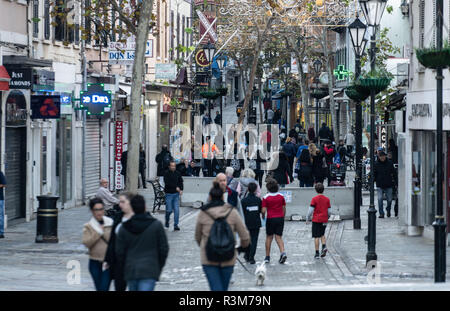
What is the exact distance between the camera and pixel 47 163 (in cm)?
3038

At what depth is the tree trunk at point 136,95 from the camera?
2472cm

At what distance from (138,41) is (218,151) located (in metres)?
17.7

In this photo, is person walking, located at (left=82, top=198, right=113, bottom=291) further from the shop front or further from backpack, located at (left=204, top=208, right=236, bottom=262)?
the shop front

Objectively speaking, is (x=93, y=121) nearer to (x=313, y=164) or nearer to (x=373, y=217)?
(x=313, y=164)

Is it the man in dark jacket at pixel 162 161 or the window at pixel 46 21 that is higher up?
the window at pixel 46 21

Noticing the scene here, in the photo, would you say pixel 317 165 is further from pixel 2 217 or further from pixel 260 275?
pixel 260 275

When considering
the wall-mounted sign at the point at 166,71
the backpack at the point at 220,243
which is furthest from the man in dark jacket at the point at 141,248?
the wall-mounted sign at the point at 166,71

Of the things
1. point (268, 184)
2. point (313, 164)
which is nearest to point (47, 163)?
point (313, 164)

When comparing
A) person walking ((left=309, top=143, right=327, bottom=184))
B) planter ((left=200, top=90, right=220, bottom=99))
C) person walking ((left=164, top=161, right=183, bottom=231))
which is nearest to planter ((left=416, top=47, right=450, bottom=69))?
person walking ((left=164, top=161, right=183, bottom=231))

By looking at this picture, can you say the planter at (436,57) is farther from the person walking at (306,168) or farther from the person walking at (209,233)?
the person walking at (306,168)

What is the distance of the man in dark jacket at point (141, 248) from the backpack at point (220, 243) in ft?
3.33

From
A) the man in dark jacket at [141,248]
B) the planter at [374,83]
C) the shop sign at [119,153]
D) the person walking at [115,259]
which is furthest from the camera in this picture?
the shop sign at [119,153]

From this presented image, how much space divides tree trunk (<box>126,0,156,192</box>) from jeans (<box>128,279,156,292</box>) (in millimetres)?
13675

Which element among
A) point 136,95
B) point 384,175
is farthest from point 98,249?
point 384,175
